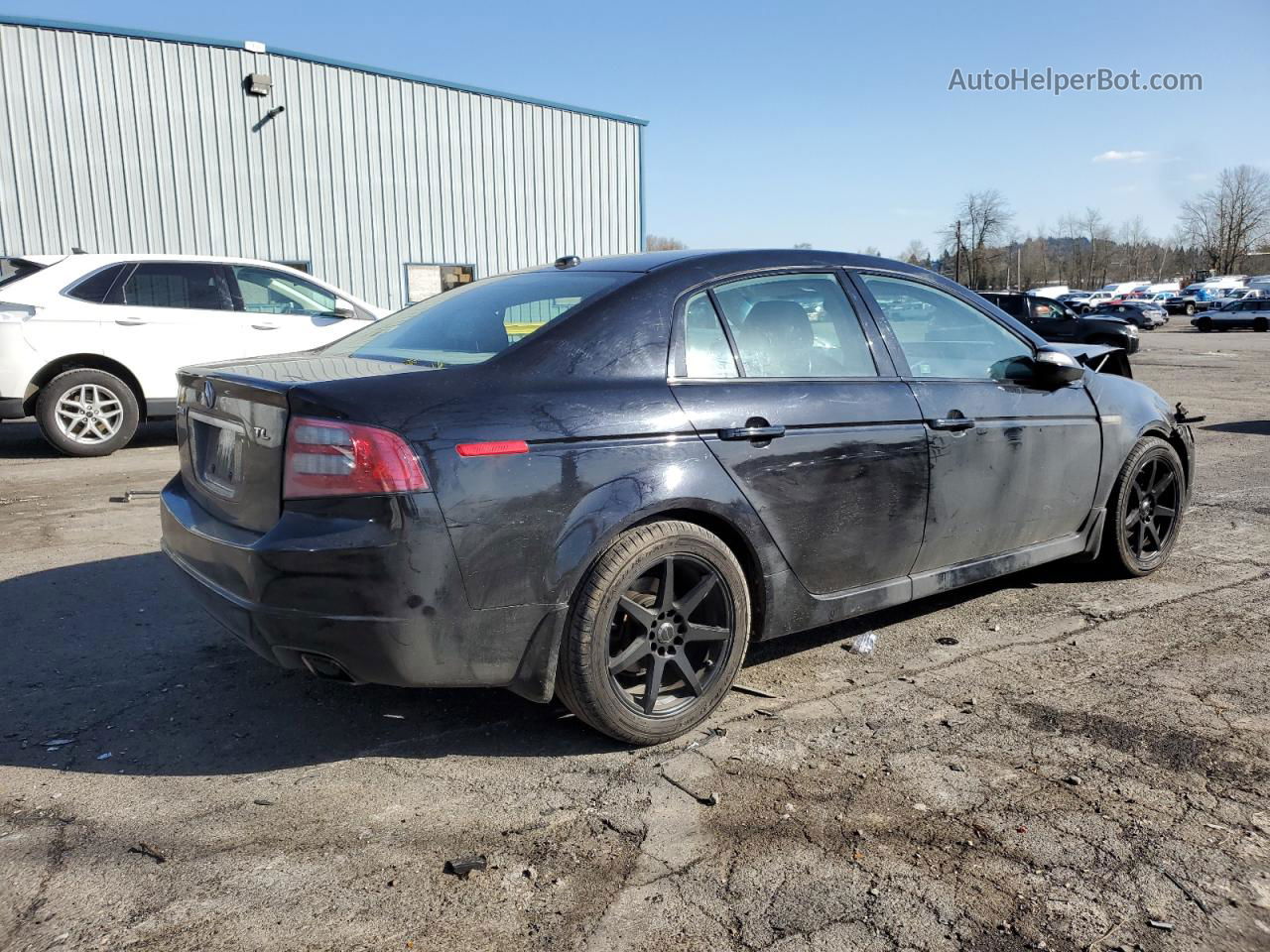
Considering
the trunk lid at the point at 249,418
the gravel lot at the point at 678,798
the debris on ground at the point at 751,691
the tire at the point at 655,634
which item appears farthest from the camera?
the debris on ground at the point at 751,691

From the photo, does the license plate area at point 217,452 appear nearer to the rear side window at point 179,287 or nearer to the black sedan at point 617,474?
the black sedan at point 617,474

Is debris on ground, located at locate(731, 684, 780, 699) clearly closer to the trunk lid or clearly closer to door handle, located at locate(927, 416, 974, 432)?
door handle, located at locate(927, 416, 974, 432)

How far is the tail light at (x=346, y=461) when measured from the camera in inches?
111

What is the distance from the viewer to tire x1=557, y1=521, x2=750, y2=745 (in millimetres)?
3105

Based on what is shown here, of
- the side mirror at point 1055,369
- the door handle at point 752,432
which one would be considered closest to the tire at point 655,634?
the door handle at point 752,432

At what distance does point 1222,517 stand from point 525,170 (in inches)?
628

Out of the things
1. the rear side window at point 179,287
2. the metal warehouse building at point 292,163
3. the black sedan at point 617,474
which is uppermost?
the metal warehouse building at point 292,163

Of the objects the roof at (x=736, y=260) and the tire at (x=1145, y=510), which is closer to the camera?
the roof at (x=736, y=260)

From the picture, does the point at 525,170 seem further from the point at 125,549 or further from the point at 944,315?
the point at 944,315

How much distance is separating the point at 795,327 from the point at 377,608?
6.09ft

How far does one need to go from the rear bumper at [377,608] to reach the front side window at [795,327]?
124 centimetres

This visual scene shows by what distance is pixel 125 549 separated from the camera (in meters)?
5.78

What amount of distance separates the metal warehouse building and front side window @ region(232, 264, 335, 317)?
7.38 metres

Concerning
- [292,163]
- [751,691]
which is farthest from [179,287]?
[292,163]
